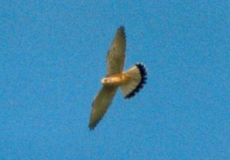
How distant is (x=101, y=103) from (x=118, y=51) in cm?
112

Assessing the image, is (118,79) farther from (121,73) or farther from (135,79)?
(135,79)

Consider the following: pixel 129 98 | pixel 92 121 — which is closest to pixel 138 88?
pixel 129 98

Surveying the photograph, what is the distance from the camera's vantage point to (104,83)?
521 inches

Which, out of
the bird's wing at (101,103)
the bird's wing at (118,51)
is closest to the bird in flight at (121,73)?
the bird's wing at (118,51)

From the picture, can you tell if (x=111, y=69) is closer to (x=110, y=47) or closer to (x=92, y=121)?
(x=110, y=47)

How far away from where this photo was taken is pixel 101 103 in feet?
45.0

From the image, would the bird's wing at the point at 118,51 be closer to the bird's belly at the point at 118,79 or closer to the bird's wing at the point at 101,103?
the bird's belly at the point at 118,79

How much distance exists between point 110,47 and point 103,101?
1023 mm

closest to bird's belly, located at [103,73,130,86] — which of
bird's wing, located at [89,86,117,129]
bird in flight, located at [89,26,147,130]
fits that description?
bird in flight, located at [89,26,147,130]

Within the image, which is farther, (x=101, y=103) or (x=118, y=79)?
(x=101, y=103)

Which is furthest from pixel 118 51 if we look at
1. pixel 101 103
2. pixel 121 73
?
pixel 101 103

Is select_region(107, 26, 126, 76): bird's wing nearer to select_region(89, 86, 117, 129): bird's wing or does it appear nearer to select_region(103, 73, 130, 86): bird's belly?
select_region(103, 73, 130, 86): bird's belly

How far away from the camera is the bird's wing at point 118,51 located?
42.6 feet

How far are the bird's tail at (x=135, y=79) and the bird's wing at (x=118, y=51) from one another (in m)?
0.18
